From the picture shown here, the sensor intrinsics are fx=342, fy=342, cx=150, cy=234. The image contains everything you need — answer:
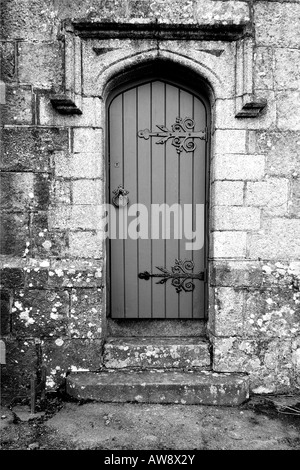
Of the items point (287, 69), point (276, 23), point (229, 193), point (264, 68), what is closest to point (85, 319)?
point (229, 193)

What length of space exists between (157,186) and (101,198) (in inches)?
20.5

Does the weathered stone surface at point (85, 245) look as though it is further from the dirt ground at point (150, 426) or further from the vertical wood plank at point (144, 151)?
the dirt ground at point (150, 426)

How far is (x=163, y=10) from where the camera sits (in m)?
2.77

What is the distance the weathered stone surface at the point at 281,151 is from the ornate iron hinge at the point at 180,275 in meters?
1.07

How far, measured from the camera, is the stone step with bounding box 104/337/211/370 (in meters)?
2.96

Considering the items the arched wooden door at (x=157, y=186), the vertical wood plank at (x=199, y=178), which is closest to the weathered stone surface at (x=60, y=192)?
the arched wooden door at (x=157, y=186)

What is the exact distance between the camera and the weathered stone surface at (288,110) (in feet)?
9.43

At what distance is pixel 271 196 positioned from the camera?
2898 millimetres

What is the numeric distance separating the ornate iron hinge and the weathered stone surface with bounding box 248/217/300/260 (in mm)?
539

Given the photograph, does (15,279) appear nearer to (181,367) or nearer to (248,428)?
(181,367)

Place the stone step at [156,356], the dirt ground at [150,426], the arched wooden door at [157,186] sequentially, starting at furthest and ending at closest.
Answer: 1. the arched wooden door at [157,186]
2. the stone step at [156,356]
3. the dirt ground at [150,426]

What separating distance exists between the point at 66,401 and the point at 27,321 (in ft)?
2.37

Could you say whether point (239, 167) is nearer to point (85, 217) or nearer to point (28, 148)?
point (85, 217)

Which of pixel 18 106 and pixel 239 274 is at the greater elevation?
pixel 18 106
